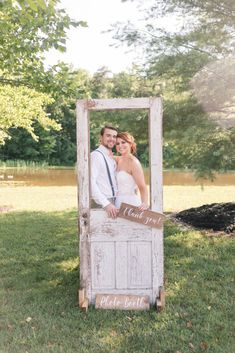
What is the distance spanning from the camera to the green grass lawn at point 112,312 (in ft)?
11.5

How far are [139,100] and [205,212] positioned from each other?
5296 mm

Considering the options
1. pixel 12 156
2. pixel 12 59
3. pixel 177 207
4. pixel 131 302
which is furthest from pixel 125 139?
pixel 12 156

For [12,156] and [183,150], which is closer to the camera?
[183,150]

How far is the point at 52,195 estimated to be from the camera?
1469cm

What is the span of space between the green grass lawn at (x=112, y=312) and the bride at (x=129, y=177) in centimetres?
109

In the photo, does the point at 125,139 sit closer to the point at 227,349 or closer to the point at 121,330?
the point at 121,330

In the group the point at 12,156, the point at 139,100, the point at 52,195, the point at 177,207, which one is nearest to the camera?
the point at 139,100

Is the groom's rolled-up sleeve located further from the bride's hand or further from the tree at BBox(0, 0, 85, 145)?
the tree at BBox(0, 0, 85, 145)

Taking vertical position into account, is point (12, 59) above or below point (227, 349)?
above

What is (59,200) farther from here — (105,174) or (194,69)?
(105,174)

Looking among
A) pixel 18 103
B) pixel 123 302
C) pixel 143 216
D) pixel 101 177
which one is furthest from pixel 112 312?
pixel 18 103

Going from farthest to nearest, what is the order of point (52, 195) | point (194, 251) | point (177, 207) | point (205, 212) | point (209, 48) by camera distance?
1. point (52, 195)
2. point (177, 207)
3. point (205, 212)
4. point (209, 48)
5. point (194, 251)

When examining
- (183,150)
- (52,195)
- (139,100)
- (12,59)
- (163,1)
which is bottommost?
(52,195)

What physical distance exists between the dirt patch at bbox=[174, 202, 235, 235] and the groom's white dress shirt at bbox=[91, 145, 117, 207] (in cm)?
397
